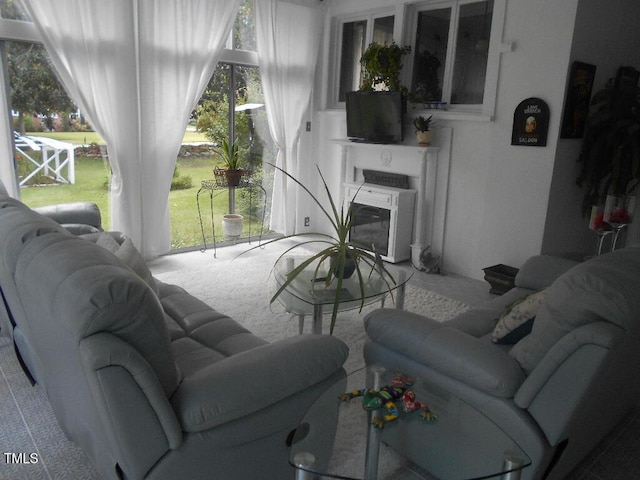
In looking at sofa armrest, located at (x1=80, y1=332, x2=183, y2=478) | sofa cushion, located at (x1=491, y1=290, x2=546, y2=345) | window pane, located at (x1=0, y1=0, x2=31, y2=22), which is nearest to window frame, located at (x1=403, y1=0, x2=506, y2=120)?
sofa cushion, located at (x1=491, y1=290, x2=546, y2=345)

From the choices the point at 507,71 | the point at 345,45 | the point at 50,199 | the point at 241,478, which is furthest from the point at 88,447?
the point at 345,45

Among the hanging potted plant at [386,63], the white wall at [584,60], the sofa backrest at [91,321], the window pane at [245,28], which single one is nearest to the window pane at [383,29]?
the hanging potted plant at [386,63]

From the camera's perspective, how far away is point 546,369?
160 cm

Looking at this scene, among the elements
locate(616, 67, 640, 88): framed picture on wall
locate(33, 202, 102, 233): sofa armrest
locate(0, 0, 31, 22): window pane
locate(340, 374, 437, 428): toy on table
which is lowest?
locate(340, 374, 437, 428): toy on table

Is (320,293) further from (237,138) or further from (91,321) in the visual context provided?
(237,138)

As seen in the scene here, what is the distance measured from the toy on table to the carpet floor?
0.85 metres

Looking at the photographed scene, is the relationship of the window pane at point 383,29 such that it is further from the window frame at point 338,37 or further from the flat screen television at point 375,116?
the flat screen television at point 375,116

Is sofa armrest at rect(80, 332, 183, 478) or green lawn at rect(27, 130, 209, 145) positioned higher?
green lawn at rect(27, 130, 209, 145)

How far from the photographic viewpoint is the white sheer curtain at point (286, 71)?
514cm

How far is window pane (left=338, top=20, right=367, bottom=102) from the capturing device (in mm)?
5394

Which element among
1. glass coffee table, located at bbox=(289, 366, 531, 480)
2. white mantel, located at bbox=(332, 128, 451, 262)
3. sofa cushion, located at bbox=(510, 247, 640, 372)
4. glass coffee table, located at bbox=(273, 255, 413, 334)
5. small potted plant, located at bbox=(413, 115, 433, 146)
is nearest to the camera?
glass coffee table, located at bbox=(289, 366, 531, 480)

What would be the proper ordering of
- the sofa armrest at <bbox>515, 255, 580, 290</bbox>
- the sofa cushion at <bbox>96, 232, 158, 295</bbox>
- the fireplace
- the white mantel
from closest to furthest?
1. the sofa cushion at <bbox>96, 232, 158, 295</bbox>
2. the sofa armrest at <bbox>515, 255, 580, 290</bbox>
3. the white mantel
4. the fireplace

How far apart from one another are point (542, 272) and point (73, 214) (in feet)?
10.6

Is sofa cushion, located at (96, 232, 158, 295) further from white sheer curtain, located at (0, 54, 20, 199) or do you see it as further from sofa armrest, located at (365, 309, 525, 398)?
white sheer curtain, located at (0, 54, 20, 199)
